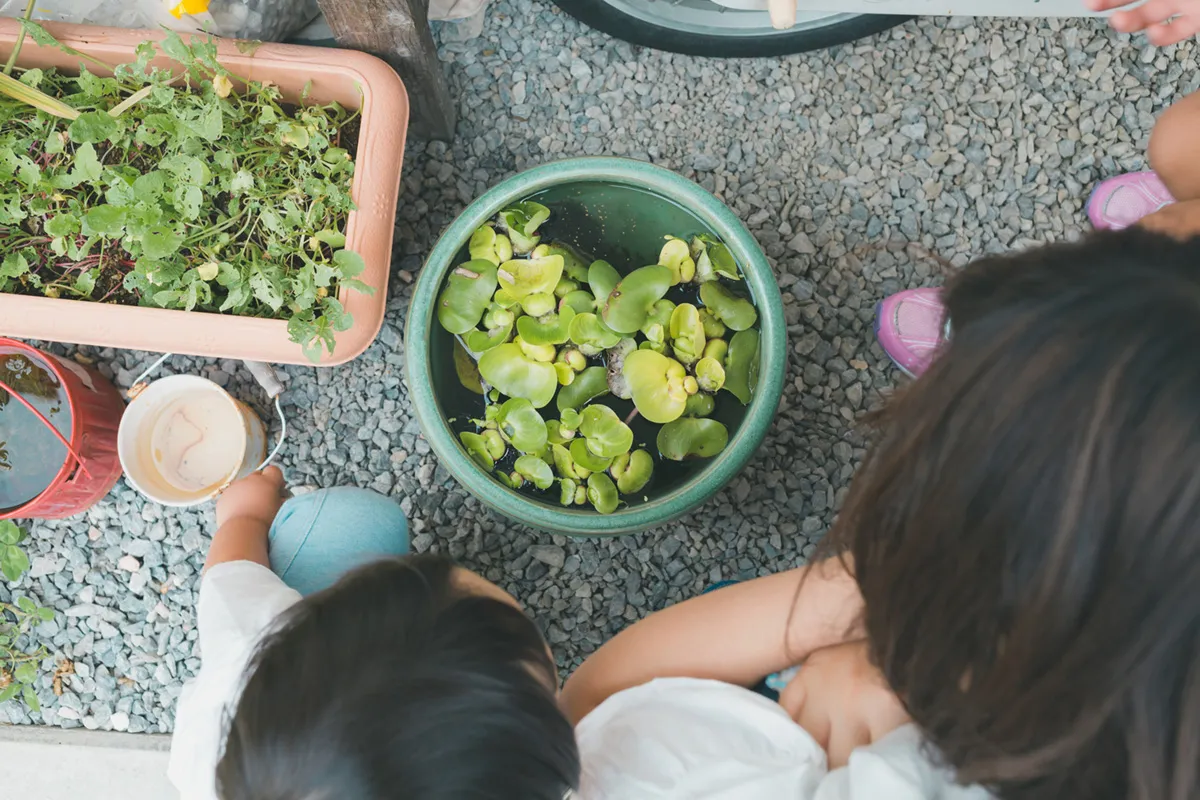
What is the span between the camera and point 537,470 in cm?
90

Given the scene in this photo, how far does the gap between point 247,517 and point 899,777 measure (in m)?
0.78

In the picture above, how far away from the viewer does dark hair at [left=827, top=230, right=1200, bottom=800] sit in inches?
16.0

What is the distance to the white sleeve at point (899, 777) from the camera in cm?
56

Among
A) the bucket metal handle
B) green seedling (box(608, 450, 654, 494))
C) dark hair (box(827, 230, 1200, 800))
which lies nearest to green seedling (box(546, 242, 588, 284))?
green seedling (box(608, 450, 654, 494))

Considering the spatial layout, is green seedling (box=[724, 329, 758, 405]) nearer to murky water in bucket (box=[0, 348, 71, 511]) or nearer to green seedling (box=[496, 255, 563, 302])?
green seedling (box=[496, 255, 563, 302])

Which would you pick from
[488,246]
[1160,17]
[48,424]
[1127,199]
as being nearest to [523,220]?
[488,246]

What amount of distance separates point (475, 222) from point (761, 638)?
19.8 inches

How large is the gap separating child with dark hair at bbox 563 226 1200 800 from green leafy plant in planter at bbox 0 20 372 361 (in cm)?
59

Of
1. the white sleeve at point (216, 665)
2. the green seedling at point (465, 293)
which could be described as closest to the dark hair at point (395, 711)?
the white sleeve at point (216, 665)

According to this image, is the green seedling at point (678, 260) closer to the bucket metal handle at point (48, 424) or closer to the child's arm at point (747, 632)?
the child's arm at point (747, 632)

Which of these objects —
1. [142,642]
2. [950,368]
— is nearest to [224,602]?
[142,642]

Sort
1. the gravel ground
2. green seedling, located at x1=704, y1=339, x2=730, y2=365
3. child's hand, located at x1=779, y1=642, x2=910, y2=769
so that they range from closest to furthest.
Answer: child's hand, located at x1=779, y1=642, x2=910, y2=769, green seedling, located at x1=704, y1=339, x2=730, y2=365, the gravel ground

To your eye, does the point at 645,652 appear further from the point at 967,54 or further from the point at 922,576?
the point at 967,54

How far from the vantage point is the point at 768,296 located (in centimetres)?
84
